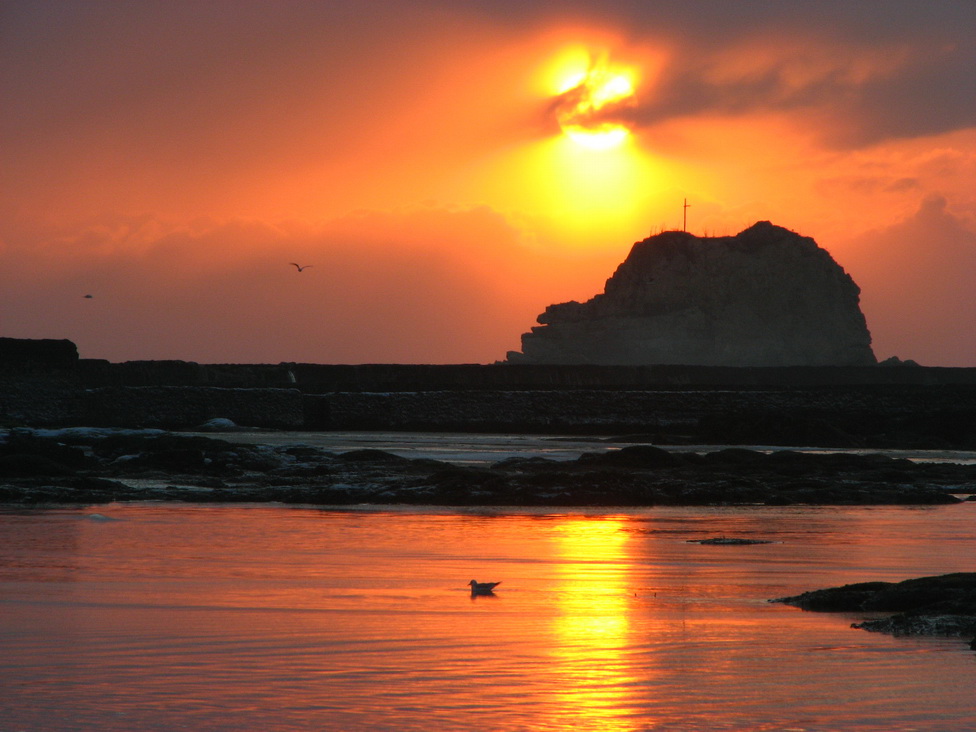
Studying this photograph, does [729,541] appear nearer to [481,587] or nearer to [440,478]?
[481,587]

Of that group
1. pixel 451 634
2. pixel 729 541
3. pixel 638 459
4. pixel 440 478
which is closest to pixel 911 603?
pixel 451 634

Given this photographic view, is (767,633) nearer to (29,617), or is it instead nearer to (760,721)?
(760,721)

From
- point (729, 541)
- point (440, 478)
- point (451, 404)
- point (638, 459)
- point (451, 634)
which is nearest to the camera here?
point (451, 634)

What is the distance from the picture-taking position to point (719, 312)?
154m

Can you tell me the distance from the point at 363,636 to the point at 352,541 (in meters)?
6.14

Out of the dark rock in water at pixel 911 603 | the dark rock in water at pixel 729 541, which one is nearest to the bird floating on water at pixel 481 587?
the dark rock in water at pixel 911 603

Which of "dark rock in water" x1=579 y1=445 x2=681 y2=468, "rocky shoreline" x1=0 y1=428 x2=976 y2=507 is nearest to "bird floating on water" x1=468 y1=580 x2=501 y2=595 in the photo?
"rocky shoreline" x1=0 y1=428 x2=976 y2=507

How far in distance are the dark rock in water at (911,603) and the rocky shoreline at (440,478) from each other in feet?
33.2

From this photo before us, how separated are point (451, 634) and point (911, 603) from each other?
4.01 meters

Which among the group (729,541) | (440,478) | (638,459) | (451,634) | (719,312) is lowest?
(451,634)

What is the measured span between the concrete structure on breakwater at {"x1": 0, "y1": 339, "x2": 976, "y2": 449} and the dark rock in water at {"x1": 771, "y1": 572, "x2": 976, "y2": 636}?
1219 inches

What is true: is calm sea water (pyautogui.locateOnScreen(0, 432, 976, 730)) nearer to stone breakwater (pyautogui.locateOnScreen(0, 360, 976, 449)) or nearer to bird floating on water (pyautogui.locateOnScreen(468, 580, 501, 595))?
bird floating on water (pyautogui.locateOnScreen(468, 580, 501, 595))

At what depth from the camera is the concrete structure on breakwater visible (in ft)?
146

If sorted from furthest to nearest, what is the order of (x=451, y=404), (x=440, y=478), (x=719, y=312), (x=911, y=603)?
(x=719, y=312) < (x=451, y=404) < (x=440, y=478) < (x=911, y=603)
